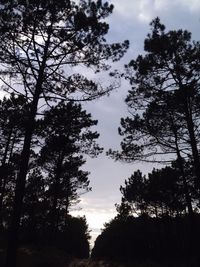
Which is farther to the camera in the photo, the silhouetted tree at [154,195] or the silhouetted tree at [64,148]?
the silhouetted tree at [154,195]

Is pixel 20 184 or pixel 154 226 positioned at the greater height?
pixel 154 226

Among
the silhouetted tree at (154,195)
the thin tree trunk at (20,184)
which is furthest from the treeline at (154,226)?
the thin tree trunk at (20,184)

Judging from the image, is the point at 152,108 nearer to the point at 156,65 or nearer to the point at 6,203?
the point at 156,65

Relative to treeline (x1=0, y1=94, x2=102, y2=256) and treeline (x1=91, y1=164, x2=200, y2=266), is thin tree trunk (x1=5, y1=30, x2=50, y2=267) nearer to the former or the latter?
treeline (x1=0, y1=94, x2=102, y2=256)

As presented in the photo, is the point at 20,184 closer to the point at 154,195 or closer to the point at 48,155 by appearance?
the point at 48,155

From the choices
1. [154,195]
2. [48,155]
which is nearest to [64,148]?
[48,155]

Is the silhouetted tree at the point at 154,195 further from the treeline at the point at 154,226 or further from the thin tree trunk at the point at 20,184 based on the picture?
the thin tree trunk at the point at 20,184

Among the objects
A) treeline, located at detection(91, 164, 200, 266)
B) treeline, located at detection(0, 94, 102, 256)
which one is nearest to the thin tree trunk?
treeline, located at detection(0, 94, 102, 256)

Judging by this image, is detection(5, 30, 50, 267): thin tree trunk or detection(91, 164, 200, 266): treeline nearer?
detection(5, 30, 50, 267): thin tree trunk

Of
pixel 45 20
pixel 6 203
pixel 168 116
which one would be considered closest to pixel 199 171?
pixel 168 116

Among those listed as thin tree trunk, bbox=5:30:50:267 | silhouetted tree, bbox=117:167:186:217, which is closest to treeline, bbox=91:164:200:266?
silhouetted tree, bbox=117:167:186:217

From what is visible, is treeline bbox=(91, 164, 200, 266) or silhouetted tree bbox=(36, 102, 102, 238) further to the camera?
treeline bbox=(91, 164, 200, 266)

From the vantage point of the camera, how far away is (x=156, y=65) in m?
14.5

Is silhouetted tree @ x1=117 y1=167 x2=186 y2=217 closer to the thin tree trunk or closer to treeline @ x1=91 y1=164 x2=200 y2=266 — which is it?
treeline @ x1=91 y1=164 x2=200 y2=266
